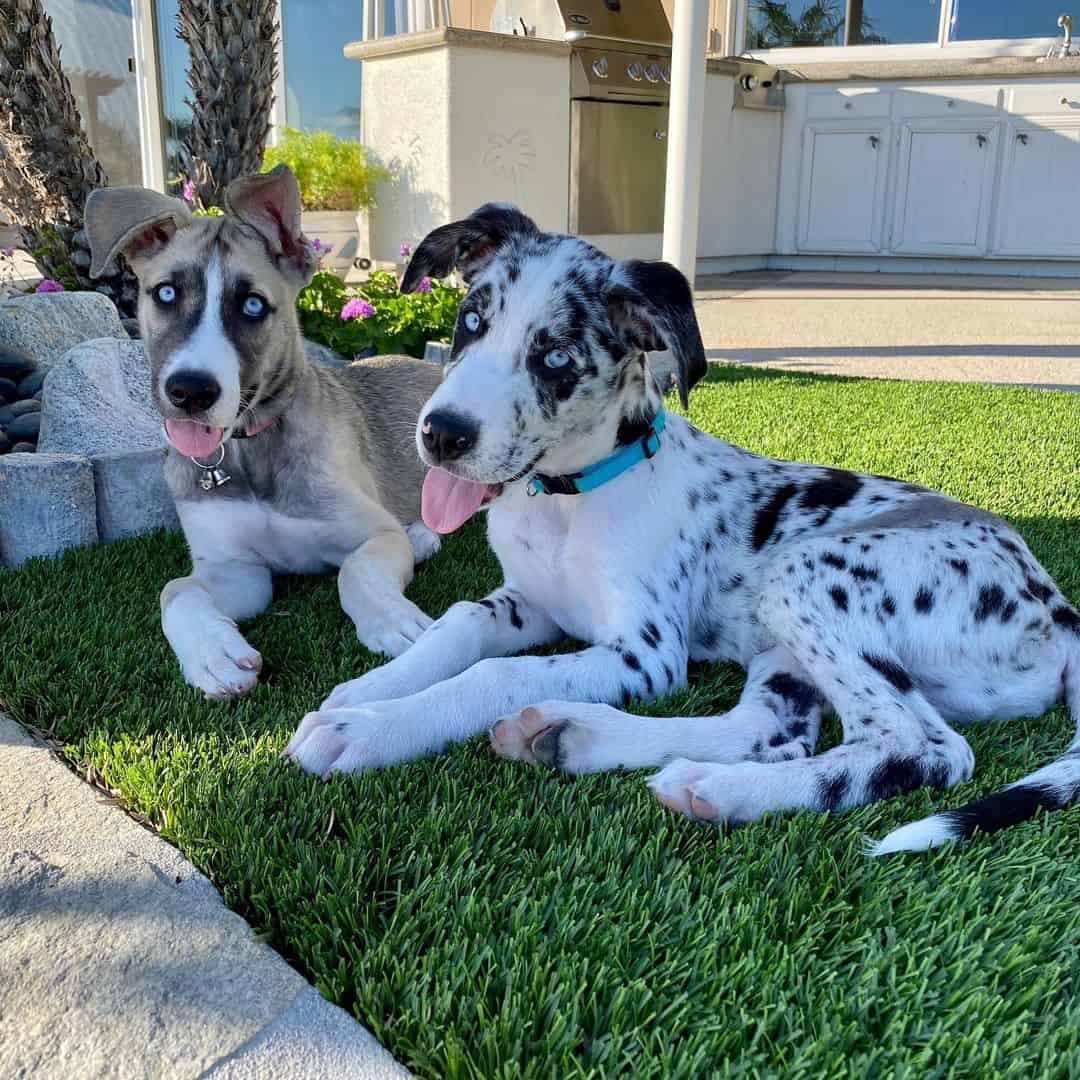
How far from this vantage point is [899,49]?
14.6m

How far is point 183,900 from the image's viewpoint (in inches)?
86.0

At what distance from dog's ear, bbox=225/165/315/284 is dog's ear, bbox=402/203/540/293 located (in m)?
0.80

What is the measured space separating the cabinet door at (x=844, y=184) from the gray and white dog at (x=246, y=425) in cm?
1219

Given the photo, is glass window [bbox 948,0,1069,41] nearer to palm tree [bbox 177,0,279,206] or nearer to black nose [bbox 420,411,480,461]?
palm tree [bbox 177,0,279,206]

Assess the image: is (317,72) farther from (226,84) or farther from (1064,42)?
(1064,42)

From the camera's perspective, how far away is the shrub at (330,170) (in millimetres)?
12250

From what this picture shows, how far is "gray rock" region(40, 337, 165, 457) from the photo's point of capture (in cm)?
478

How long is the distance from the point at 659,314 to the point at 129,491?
268 cm

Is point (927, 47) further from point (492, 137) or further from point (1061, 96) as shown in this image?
point (492, 137)

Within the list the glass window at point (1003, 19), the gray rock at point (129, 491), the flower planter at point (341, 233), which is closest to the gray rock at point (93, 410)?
the gray rock at point (129, 491)

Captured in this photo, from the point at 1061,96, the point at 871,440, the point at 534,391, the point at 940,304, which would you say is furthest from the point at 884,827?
the point at 1061,96

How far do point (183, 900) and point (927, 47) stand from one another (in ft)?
51.5

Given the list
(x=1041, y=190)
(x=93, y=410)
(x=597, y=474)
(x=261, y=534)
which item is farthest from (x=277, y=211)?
(x=1041, y=190)

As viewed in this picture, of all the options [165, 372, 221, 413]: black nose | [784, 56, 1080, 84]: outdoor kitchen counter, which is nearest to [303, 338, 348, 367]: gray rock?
[165, 372, 221, 413]: black nose
